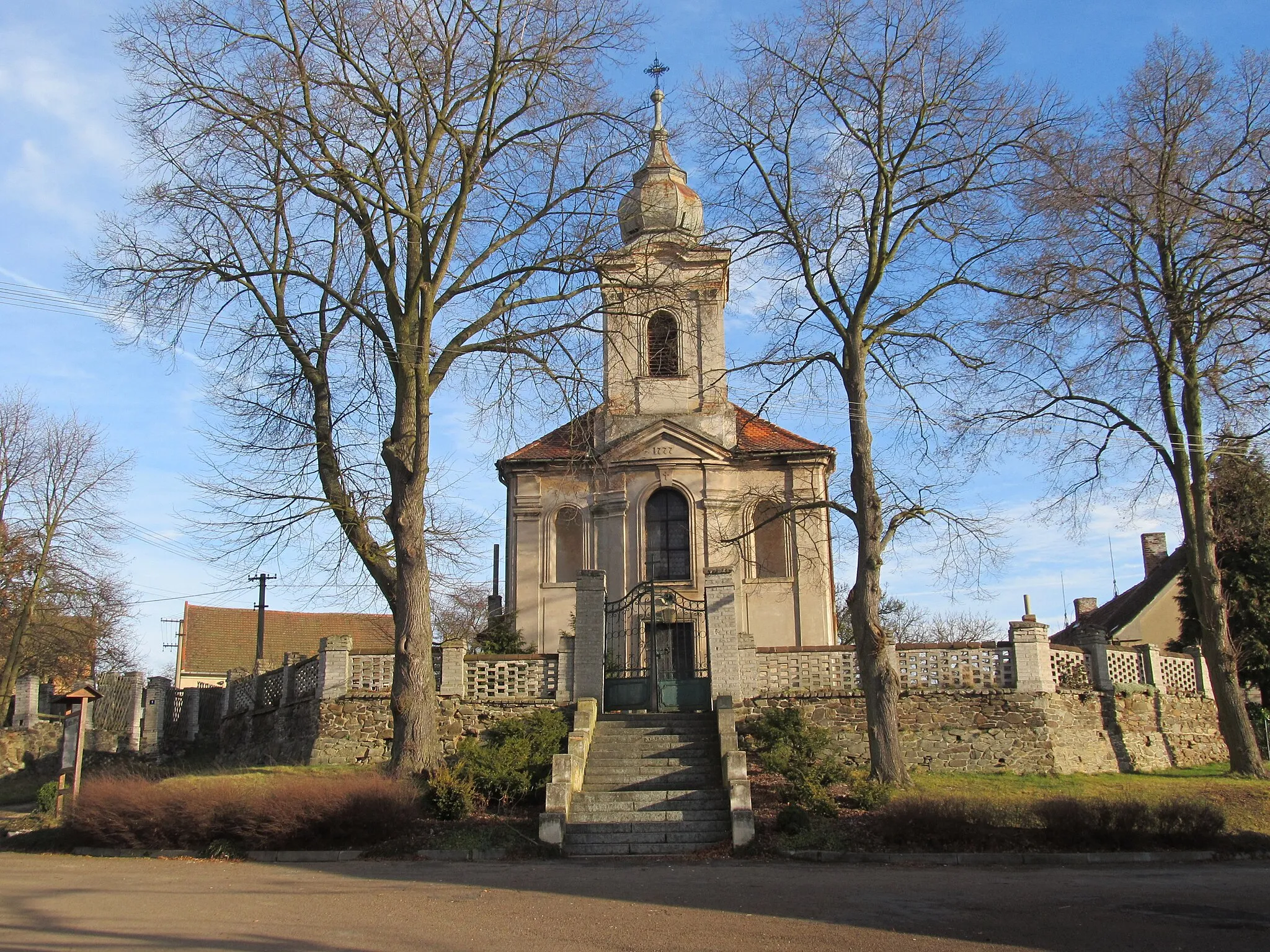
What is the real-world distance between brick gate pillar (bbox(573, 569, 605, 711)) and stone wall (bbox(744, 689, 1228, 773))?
8.87 feet

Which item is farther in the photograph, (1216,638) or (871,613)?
(1216,638)

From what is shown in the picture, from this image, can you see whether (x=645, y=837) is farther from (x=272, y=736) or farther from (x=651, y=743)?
(x=272, y=736)

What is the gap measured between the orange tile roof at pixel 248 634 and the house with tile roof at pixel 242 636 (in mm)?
31

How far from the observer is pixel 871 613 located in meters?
17.8

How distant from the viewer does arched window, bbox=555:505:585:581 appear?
28.7 m

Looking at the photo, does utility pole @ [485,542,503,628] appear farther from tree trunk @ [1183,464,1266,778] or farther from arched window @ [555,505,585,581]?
tree trunk @ [1183,464,1266,778]

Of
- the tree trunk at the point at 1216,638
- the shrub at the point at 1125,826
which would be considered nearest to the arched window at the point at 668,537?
the tree trunk at the point at 1216,638

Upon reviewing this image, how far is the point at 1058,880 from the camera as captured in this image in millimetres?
11562

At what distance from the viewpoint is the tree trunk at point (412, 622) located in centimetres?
1711

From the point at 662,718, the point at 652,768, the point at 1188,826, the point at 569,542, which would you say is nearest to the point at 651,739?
the point at 662,718

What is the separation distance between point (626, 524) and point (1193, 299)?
14.4 m

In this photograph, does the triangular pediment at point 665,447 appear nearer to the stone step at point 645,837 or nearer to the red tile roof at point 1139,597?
the red tile roof at point 1139,597

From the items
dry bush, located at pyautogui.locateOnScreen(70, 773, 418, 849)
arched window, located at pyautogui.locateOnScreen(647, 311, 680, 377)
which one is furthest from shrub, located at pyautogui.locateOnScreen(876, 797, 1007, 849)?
arched window, located at pyautogui.locateOnScreen(647, 311, 680, 377)

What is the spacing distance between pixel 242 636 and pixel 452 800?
4626 cm
